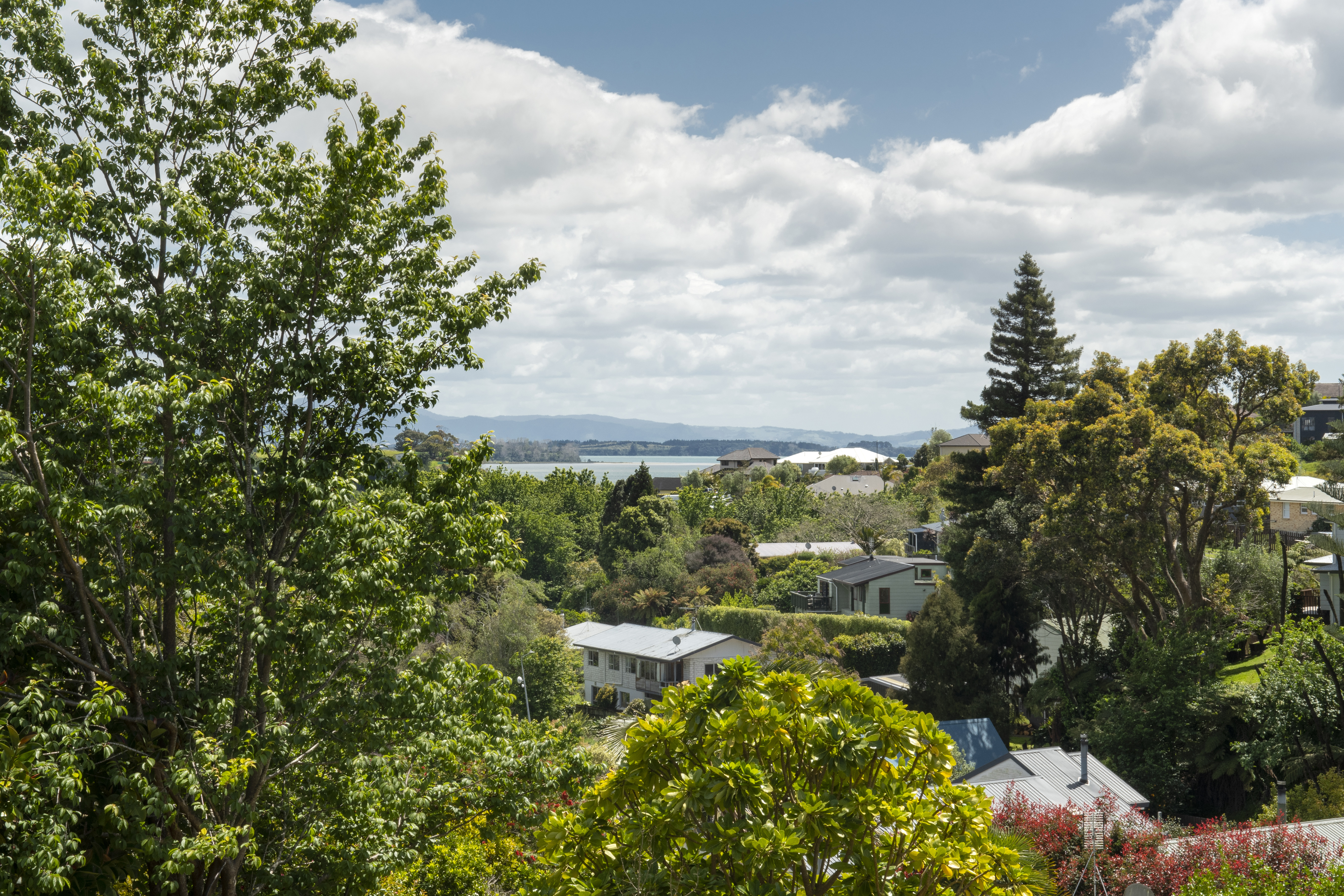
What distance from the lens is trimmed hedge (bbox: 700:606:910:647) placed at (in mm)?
40062

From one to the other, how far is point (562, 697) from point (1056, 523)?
2034 cm

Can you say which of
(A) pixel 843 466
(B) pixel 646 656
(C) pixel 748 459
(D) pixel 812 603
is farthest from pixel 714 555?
(C) pixel 748 459

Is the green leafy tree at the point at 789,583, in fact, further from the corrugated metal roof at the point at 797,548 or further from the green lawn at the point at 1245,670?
the green lawn at the point at 1245,670

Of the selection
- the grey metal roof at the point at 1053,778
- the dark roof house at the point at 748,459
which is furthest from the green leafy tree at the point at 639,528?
the dark roof house at the point at 748,459

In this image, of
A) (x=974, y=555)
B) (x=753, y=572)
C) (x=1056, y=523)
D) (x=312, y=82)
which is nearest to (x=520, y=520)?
(x=753, y=572)

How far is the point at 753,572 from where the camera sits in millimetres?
54906

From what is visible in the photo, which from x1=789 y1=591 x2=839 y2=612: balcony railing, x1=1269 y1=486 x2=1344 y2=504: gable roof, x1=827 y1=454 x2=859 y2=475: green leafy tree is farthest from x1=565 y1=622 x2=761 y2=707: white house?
x1=827 y1=454 x2=859 y2=475: green leafy tree

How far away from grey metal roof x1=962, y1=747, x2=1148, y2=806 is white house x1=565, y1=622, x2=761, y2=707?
1969cm

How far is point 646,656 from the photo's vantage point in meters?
41.7

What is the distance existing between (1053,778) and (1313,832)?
20.0ft

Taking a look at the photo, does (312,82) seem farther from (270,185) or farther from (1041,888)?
(1041,888)

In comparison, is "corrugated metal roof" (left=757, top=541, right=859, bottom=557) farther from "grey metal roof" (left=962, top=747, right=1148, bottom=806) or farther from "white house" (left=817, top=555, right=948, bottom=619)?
"grey metal roof" (left=962, top=747, right=1148, bottom=806)

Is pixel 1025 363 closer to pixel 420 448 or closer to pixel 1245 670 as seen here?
pixel 1245 670

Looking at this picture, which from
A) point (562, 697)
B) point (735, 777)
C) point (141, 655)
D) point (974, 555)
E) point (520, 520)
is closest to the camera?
point (735, 777)
